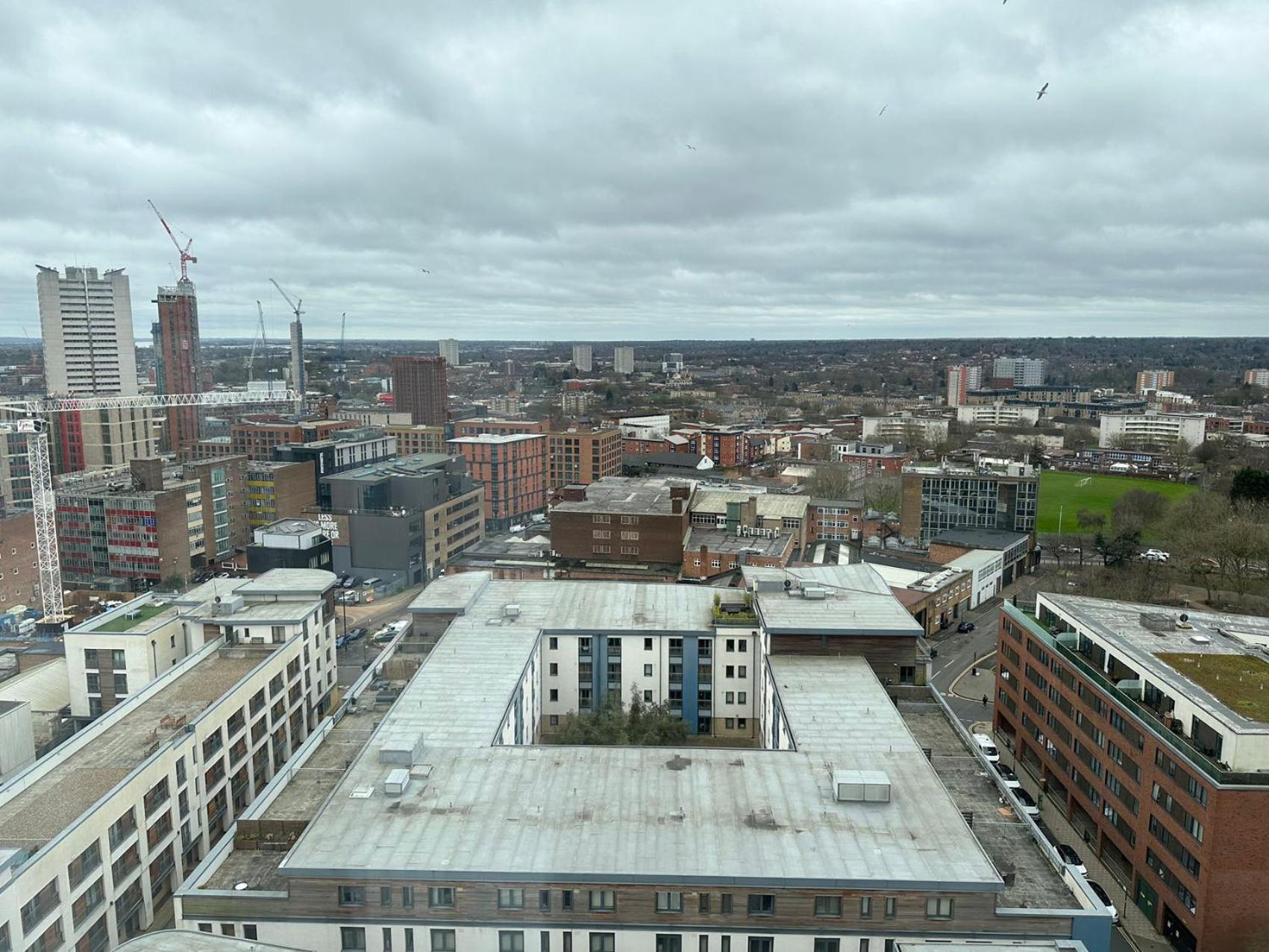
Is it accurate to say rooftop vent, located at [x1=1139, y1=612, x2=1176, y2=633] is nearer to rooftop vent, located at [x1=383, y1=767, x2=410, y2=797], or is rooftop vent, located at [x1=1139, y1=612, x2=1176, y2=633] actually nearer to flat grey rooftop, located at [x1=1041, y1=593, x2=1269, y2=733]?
flat grey rooftop, located at [x1=1041, y1=593, x2=1269, y2=733]

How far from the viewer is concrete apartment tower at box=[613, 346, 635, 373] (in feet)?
510

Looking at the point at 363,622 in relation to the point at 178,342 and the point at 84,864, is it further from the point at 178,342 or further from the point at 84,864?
the point at 178,342

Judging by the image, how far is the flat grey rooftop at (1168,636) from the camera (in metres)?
16.6

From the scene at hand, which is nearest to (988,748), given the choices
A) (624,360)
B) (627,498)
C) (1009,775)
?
(1009,775)

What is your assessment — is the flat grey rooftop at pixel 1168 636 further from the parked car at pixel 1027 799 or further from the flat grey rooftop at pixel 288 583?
the flat grey rooftop at pixel 288 583

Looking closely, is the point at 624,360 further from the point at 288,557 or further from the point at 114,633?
the point at 114,633

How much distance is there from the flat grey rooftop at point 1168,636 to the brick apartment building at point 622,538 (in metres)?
18.0

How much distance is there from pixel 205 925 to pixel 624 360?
5908 inches

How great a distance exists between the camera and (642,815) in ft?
43.0

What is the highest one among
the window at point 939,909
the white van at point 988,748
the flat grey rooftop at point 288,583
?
the flat grey rooftop at point 288,583

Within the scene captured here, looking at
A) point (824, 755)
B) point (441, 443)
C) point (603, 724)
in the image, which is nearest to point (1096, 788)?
point (824, 755)

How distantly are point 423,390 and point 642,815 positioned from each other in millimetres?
72330

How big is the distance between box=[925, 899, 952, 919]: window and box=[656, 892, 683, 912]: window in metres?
3.28

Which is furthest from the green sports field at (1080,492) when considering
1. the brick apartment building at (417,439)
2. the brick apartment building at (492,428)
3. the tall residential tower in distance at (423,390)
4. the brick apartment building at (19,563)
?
the brick apartment building at (19,563)
